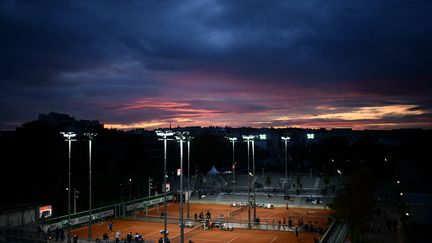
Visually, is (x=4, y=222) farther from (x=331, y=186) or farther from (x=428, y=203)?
(x=331, y=186)

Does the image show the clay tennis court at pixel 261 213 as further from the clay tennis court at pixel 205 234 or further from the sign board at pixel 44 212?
the sign board at pixel 44 212

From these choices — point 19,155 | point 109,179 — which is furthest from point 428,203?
point 19,155

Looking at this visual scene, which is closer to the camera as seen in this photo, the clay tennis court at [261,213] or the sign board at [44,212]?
the sign board at [44,212]

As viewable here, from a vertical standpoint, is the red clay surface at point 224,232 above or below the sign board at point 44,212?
below

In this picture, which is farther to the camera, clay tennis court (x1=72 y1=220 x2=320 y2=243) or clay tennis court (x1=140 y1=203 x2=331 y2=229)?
clay tennis court (x1=140 y1=203 x2=331 y2=229)

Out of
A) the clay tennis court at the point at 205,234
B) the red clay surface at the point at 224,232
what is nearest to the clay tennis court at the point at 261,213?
the red clay surface at the point at 224,232

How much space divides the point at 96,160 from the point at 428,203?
56.7 m

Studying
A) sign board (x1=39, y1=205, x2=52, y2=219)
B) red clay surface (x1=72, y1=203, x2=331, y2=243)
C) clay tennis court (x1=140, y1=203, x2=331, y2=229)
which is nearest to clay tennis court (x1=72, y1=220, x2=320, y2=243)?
red clay surface (x1=72, y1=203, x2=331, y2=243)

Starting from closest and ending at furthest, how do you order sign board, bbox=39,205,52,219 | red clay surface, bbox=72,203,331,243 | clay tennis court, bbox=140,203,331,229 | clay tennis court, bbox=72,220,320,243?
clay tennis court, bbox=72,220,320,243, red clay surface, bbox=72,203,331,243, sign board, bbox=39,205,52,219, clay tennis court, bbox=140,203,331,229

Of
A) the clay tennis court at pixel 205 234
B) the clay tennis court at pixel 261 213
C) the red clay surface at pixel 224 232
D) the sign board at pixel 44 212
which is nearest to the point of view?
the clay tennis court at pixel 205 234

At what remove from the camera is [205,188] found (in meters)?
74.1

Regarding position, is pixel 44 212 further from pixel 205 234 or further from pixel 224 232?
pixel 224 232

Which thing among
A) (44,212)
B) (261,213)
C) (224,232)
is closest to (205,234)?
(224,232)

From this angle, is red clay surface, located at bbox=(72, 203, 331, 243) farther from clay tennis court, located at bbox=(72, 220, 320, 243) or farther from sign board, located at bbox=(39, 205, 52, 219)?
sign board, located at bbox=(39, 205, 52, 219)
